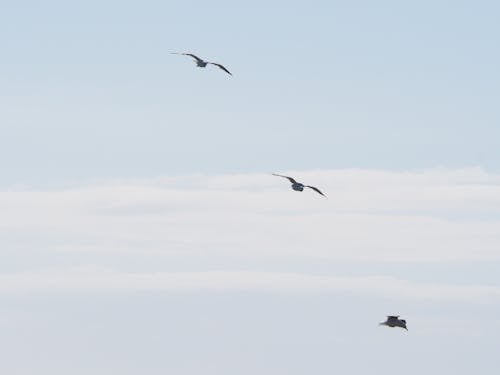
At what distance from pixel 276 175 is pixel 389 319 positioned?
24815 mm

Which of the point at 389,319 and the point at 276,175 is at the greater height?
the point at 276,175

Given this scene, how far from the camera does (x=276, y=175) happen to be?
626 ft

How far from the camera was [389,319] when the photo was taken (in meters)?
185
